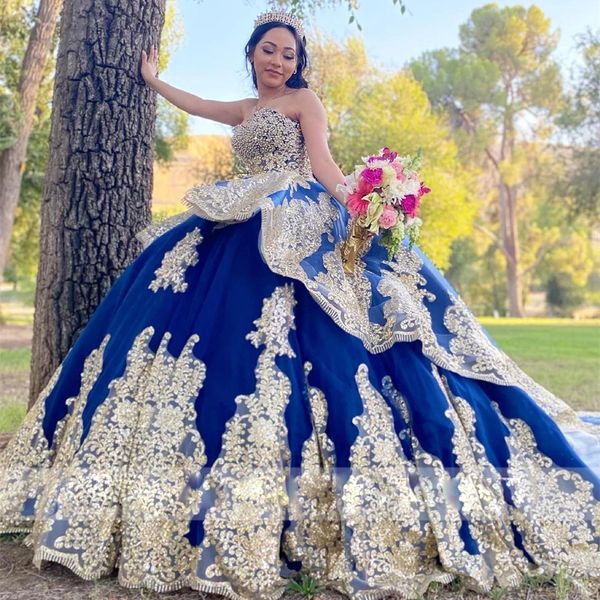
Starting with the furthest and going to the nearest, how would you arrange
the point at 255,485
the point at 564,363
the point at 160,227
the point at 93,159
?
the point at 564,363 < the point at 93,159 < the point at 160,227 < the point at 255,485

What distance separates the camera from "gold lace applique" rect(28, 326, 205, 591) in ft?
8.29

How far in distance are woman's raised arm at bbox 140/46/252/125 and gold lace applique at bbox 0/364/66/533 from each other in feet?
5.53

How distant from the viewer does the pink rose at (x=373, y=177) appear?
3012mm

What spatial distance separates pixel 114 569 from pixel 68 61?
267 cm

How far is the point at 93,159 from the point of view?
3.80 m

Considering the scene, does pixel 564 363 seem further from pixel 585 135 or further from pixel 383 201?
pixel 585 135

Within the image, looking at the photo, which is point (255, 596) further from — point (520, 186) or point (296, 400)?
point (520, 186)

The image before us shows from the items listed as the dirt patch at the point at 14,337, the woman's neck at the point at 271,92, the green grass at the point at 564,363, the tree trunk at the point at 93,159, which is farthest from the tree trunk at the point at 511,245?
the tree trunk at the point at 93,159

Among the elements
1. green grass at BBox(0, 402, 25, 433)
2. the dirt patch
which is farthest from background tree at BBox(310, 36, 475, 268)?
green grass at BBox(0, 402, 25, 433)

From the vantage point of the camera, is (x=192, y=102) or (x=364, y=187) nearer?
(x=364, y=187)

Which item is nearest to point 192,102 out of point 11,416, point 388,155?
point 388,155

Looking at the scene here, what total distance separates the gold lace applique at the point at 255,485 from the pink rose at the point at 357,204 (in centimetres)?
63

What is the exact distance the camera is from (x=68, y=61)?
3824 millimetres

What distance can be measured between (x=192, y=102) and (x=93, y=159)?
656mm
